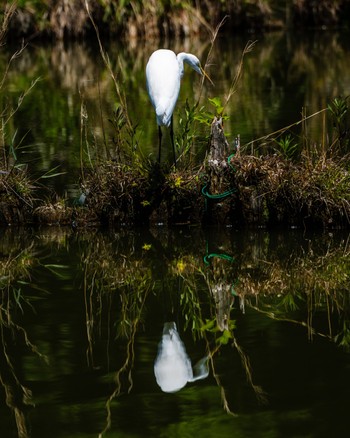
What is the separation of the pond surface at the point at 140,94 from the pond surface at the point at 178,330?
0.87 meters

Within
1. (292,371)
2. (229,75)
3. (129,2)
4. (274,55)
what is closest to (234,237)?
(292,371)

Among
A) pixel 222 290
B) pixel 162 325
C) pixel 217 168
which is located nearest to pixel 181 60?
pixel 217 168

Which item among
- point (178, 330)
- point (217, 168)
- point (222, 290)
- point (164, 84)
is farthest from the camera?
point (164, 84)

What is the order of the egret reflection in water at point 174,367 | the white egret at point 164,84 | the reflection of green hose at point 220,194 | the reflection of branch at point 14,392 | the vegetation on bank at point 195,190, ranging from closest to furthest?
1. the reflection of branch at point 14,392
2. the egret reflection in water at point 174,367
3. the vegetation on bank at point 195,190
4. the reflection of green hose at point 220,194
5. the white egret at point 164,84

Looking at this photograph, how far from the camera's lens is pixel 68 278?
20.9 ft

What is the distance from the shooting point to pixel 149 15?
77.3 ft

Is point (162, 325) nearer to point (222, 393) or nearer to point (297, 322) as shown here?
point (297, 322)

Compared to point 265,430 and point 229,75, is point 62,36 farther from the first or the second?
point 265,430

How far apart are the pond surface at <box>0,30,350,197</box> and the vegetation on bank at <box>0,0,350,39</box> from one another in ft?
1.48

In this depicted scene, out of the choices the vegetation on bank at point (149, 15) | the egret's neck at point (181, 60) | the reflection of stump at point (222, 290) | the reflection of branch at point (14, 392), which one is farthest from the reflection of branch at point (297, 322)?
the vegetation on bank at point (149, 15)

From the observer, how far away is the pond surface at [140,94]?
31.4 ft

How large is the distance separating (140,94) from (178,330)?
9759 millimetres

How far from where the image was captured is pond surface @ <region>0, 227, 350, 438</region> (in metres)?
4.16

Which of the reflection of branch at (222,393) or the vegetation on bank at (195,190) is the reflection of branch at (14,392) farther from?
the vegetation on bank at (195,190)
